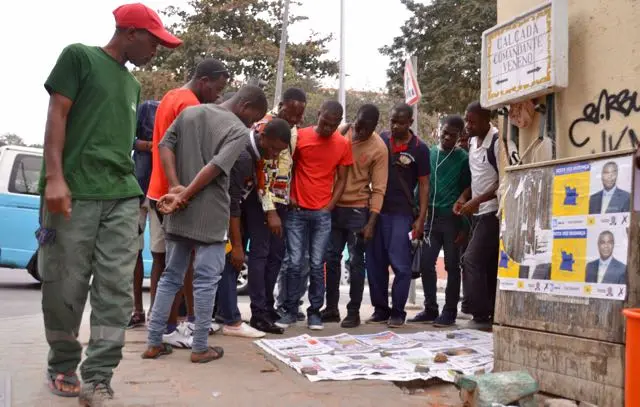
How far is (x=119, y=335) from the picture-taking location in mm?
3264

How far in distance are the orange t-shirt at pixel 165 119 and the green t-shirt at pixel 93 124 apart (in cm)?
124

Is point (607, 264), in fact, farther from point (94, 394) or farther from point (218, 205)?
point (94, 394)

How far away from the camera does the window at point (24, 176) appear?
9000 mm

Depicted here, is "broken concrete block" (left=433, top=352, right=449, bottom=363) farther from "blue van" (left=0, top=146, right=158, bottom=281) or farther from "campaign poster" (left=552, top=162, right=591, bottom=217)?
"blue van" (left=0, top=146, right=158, bottom=281)

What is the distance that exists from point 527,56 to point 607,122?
704 millimetres

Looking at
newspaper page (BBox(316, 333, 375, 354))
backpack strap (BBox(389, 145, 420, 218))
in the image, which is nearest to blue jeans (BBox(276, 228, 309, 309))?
newspaper page (BBox(316, 333, 375, 354))

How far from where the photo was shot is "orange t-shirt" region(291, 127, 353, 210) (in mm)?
5719

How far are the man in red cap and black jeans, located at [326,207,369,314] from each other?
2.84m

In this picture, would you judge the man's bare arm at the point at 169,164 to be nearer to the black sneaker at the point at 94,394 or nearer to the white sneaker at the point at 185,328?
the white sneaker at the point at 185,328

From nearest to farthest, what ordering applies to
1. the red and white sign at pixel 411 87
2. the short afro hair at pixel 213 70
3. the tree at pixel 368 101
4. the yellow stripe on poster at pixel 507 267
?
1. the yellow stripe on poster at pixel 507 267
2. the short afro hair at pixel 213 70
3. the red and white sign at pixel 411 87
4. the tree at pixel 368 101

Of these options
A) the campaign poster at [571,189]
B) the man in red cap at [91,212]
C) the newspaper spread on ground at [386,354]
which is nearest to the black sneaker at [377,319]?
the newspaper spread on ground at [386,354]

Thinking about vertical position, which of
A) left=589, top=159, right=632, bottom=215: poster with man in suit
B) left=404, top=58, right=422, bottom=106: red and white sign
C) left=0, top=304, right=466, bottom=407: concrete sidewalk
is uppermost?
left=404, top=58, right=422, bottom=106: red and white sign

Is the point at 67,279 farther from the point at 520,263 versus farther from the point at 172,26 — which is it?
the point at 172,26

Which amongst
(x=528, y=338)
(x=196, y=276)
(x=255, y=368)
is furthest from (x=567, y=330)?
(x=196, y=276)
